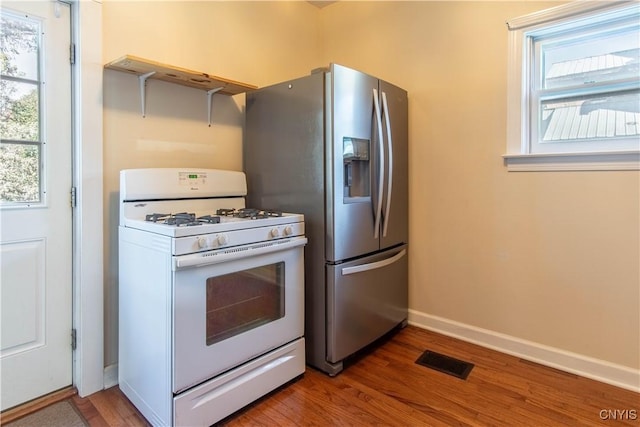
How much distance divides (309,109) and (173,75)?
0.77 m

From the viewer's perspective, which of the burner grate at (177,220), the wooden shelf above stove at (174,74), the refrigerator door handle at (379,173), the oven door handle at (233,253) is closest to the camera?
the oven door handle at (233,253)

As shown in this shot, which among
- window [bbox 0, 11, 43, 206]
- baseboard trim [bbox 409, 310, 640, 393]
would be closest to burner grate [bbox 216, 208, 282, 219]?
window [bbox 0, 11, 43, 206]

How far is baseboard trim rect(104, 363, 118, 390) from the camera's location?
1.94 m

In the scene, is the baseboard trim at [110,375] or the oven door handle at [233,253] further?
the baseboard trim at [110,375]

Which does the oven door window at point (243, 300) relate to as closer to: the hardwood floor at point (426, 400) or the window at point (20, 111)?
the hardwood floor at point (426, 400)

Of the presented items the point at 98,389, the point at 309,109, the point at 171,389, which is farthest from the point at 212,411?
the point at 309,109

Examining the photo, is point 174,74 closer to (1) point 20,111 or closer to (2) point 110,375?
(1) point 20,111

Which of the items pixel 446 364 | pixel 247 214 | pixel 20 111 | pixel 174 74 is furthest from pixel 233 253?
pixel 446 364

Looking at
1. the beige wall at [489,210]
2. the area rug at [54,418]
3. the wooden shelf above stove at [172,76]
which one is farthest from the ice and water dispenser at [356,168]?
the area rug at [54,418]

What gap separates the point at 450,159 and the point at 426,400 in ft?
5.03

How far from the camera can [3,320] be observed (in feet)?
5.53

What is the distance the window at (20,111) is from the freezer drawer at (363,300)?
1.56 m

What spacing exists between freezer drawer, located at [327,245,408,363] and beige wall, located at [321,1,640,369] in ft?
0.98

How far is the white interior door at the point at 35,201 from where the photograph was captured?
168 centimetres
